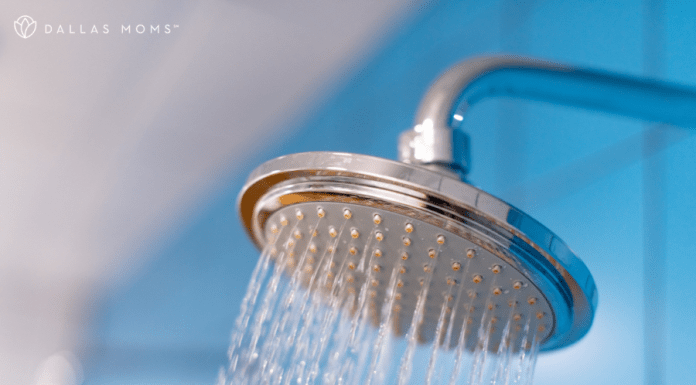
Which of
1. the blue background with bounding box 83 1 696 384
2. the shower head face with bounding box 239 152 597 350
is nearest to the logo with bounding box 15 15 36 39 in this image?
the blue background with bounding box 83 1 696 384

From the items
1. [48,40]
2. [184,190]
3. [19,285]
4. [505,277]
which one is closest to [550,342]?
[505,277]

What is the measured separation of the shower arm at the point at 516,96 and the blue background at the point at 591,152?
88 millimetres

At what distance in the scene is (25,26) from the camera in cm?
113

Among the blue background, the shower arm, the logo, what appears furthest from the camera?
the logo

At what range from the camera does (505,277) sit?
12.2 inches

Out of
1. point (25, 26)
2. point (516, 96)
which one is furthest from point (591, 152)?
point (25, 26)

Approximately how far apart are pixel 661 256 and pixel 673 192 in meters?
0.06

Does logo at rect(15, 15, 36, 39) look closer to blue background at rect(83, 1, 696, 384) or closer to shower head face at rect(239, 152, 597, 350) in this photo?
blue background at rect(83, 1, 696, 384)

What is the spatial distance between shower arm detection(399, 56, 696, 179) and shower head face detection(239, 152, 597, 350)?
0.11 feet

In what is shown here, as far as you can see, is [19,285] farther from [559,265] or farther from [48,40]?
[559,265]

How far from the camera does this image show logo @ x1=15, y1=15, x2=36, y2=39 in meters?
1.10

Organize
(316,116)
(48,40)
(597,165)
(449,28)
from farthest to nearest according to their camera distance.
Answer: (316,116) < (48,40) < (449,28) < (597,165)

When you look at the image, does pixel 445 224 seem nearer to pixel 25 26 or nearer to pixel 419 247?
pixel 419 247

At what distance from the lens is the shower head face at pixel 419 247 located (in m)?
0.29
